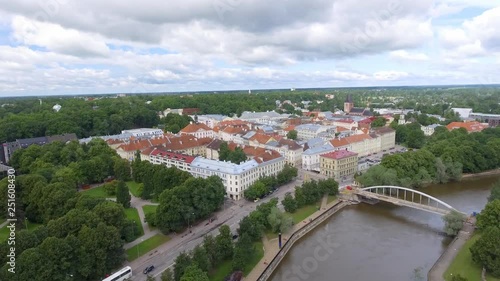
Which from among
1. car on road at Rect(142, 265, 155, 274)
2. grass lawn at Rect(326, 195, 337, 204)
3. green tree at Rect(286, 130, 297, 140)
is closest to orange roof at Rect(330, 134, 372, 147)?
green tree at Rect(286, 130, 297, 140)

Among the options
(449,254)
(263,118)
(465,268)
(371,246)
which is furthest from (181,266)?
(263,118)

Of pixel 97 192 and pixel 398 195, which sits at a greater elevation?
pixel 97 192

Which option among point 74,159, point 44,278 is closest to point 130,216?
point 44,278

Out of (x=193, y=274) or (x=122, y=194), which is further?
(x=122, y=194)

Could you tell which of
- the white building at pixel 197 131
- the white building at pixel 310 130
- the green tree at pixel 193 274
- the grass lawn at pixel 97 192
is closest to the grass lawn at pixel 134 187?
the grass lawn at pixel 97 192

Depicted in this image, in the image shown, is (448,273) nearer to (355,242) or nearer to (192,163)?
(355,242)

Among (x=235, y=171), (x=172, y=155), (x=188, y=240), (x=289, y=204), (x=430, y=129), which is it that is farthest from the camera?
(x=430, y=129)

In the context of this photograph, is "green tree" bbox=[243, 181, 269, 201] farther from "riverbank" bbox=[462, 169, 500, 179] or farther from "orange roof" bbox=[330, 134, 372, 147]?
"riverbank" bbox=[462, 169, 500, 179]

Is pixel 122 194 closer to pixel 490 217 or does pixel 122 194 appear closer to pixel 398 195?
pixel 398 195
